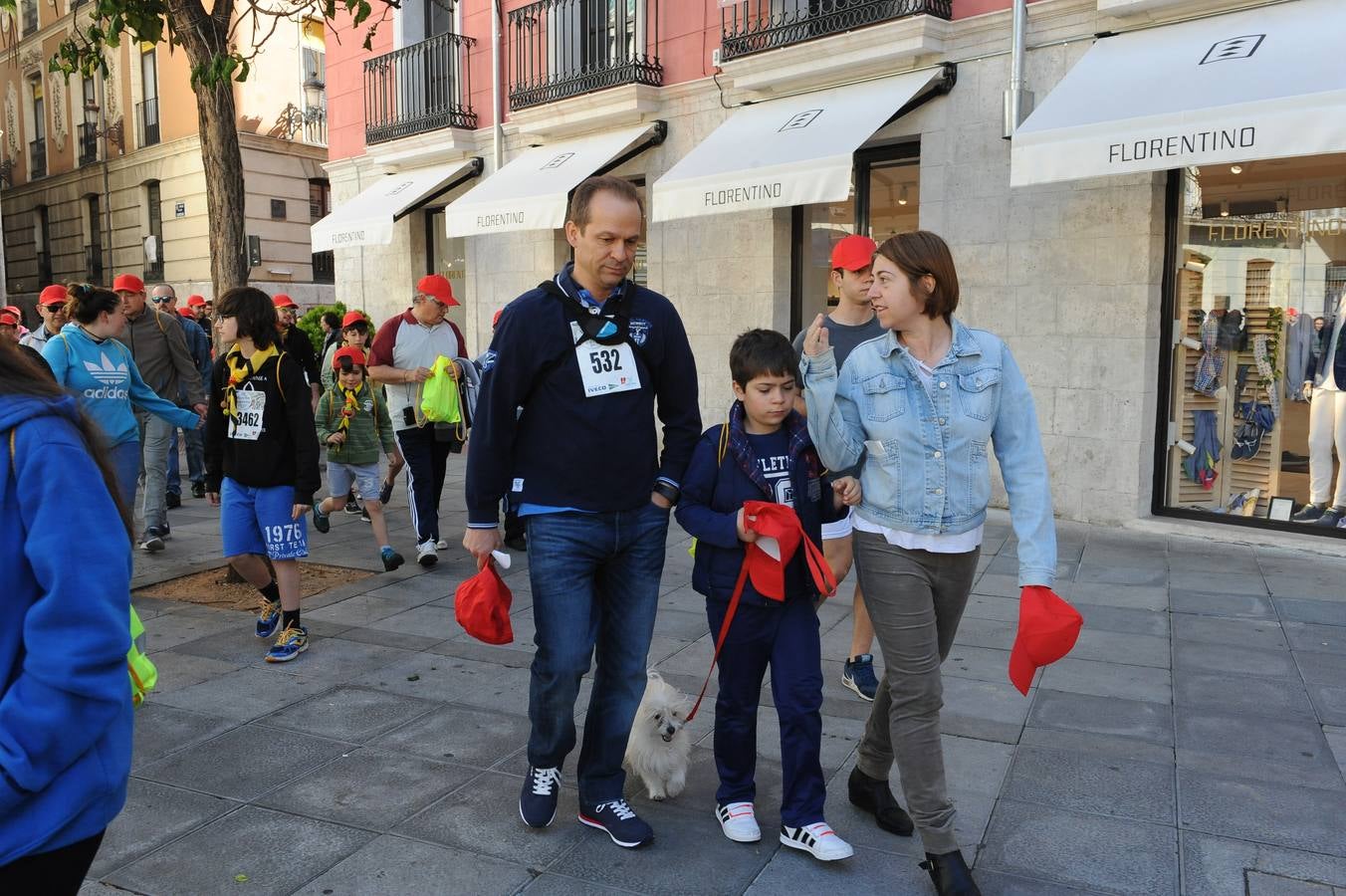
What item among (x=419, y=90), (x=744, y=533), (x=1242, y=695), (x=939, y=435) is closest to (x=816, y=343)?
(x=939, y=435)

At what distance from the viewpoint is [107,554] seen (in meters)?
1.62

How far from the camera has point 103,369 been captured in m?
6.16

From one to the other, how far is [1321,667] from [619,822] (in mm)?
3655

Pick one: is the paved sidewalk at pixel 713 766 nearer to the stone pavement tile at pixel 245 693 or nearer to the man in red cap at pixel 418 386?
the stone pavement tile at pixel 245 693

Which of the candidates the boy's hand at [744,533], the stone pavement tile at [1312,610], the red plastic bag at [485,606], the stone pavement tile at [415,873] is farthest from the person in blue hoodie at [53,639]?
the stone pavement tile at [1312,610]

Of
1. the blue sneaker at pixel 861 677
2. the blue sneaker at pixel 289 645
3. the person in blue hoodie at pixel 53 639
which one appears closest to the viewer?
the person in blue hoodie at pixel 53 639

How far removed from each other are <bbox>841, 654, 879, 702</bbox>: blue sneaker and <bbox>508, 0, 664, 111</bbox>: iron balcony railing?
28.5 feet

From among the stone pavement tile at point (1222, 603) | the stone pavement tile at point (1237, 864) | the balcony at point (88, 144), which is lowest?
the stone pavement tile at point (1222, 603)

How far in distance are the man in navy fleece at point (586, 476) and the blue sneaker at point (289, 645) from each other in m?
2.27

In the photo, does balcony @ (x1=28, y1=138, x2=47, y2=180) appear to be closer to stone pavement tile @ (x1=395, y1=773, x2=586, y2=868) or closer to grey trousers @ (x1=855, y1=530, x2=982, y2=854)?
stone pavement tile @ (x1=395, y1=773, x2=586, y2=868)

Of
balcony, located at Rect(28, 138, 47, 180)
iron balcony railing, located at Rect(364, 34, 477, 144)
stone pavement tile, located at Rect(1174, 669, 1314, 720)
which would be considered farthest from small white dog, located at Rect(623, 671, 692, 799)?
balcony, located at Rect(28, 138, 47, 180)

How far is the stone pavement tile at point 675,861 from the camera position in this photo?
301 centimetres

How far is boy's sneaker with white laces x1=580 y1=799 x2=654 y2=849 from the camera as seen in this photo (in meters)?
3.21

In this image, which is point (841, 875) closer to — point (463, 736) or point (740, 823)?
point (740, 823)
